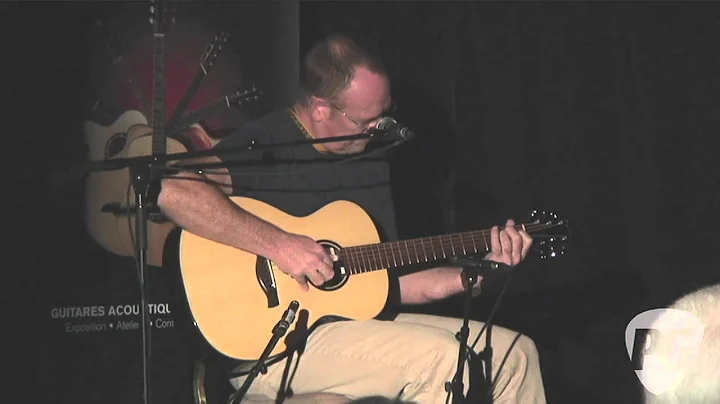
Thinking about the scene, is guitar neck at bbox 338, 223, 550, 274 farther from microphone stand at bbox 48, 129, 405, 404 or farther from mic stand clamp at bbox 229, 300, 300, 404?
microphone stand at bbox 48, 129, 405, 404

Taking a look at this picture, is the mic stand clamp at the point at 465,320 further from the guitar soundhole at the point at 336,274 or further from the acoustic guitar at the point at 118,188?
the acoustic guitar at the point at 118,188

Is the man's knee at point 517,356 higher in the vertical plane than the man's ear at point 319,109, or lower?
lower

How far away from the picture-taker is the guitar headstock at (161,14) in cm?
238

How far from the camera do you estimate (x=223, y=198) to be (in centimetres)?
279

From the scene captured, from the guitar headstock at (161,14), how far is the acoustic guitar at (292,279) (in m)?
0.66

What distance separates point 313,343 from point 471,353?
1.56 ft

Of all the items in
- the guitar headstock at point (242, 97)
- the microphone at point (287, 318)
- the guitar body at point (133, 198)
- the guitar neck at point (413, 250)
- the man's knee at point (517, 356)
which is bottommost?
the man's knee at point (517, 356)

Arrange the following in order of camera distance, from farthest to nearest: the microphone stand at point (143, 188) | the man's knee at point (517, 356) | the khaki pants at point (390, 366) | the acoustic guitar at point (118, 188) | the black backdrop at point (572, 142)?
1. the black backdrop at point (572, 142)
2. the acoustic guitar at point (118, 188)
3. the man's knee at point (517, 356)
4. the khaki pants at point (390, 366)
5. the microphone stand at point (143, 188)

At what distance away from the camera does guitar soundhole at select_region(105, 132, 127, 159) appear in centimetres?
310

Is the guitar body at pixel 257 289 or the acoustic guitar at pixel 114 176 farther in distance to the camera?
the acoustic guitar at pixel 114 176

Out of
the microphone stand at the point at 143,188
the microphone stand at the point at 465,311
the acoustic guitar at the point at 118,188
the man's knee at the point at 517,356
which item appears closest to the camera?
the microphone stand at the point at 143,188

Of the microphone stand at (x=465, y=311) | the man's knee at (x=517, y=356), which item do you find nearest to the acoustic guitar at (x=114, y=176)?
the microphone stand at (x=465, y=311)

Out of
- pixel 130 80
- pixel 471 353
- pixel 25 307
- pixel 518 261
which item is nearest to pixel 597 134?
pixel 518 261

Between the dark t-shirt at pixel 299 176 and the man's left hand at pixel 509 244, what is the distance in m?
0.34
